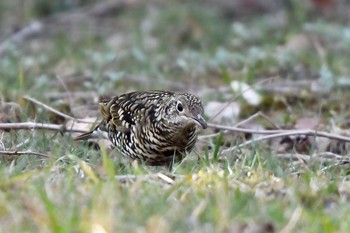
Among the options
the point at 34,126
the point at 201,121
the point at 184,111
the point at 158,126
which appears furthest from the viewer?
the point at 34,126

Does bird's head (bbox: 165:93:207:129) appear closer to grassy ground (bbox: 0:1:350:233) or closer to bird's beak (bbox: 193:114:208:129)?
bird's beak (bbox: 193:114:208:129)

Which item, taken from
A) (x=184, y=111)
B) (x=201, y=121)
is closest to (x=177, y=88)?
(x=184, y=111)

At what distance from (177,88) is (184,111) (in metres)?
3.62

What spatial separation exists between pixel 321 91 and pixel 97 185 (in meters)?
4.80

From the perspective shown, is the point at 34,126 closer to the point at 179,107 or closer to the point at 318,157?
the point at 179,107

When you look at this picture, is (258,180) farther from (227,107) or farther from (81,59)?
(81,59)

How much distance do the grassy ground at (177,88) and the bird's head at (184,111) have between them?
25 cm

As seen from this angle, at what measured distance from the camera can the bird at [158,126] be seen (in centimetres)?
646

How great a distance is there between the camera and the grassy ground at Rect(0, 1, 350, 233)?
4812mm

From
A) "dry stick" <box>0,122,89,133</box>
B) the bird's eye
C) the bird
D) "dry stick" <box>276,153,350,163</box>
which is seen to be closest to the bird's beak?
the bird

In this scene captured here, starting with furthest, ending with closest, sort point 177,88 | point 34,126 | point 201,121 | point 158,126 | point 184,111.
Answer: point 177,88 < point 34,126 < point 158,126 < point 184,111 < point 201,121

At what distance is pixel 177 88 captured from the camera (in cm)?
1007

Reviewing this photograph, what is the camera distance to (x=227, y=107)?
8797 millimetres

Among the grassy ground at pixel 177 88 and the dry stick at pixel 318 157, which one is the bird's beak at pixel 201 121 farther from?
the dry stick at pixel 318 157
